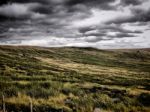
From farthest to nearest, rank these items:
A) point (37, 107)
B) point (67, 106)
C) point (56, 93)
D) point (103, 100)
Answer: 1. point (56, 93)
2. point (103, 100)
3. point (67, 106)
4. point (37, 107)

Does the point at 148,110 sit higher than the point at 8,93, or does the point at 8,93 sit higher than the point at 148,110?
the point at 8,93

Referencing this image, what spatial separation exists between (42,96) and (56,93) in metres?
1.42

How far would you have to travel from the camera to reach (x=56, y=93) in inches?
626

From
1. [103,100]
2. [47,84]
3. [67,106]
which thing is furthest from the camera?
[47,84]

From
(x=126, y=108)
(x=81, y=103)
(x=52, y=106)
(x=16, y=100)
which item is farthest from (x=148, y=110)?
(x=16, y=100)

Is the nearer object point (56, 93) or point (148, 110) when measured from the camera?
point (148, 110)

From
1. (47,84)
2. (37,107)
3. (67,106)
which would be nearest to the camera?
(37,107)

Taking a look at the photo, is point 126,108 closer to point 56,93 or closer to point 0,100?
point 56,93

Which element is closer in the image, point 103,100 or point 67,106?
point 67,106

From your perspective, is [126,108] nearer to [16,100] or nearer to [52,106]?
[52,106]

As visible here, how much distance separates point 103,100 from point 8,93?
Result: 7.08m

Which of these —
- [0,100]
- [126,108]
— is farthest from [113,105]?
[0,100]

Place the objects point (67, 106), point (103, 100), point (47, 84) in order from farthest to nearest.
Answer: point (47, 84), point (103, 100), point (67, 106)

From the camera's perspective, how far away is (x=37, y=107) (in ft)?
39.0
